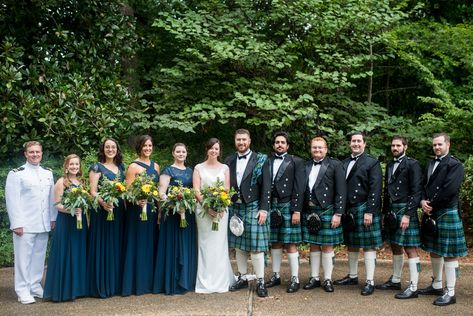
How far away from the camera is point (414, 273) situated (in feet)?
19.2

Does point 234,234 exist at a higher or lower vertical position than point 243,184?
lower

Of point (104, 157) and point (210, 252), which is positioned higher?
point (104, 157)

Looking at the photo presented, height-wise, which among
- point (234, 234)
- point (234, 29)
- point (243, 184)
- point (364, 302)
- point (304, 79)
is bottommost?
point (364, 302)

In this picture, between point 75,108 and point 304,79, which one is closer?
point 75,108

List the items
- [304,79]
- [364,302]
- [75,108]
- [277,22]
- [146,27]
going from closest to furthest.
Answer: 1. [364,302]
2. [75,108]
3. [304,79]
4. [277,22]
5. [146,27]

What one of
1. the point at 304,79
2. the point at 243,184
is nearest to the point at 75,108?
the point at 243,184

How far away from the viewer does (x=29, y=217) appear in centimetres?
573

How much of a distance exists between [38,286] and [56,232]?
705mm

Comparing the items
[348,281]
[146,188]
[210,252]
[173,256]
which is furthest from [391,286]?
[146,188]

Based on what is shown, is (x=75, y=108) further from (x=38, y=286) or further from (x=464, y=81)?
(x=464, y=81)

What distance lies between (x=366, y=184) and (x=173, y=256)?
237cm

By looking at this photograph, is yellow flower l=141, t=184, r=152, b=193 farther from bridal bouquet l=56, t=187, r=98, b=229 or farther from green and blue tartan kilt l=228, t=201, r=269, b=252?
green and blue tartan kilt l=228, t=201, r=269, b=252

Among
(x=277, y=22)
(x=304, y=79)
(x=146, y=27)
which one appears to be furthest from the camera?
(x=146, y=27)

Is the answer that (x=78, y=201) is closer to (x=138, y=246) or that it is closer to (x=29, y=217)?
(x=29, y=217)
